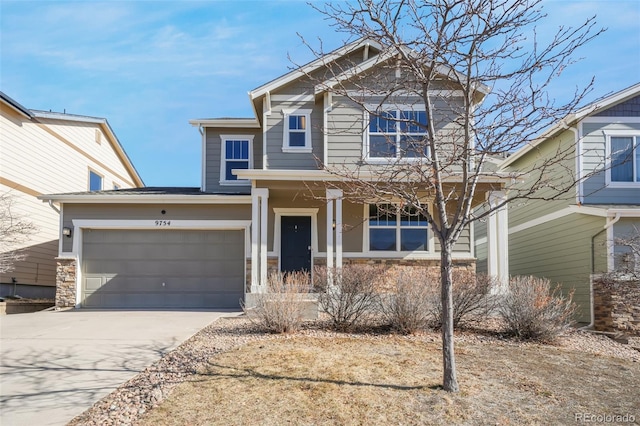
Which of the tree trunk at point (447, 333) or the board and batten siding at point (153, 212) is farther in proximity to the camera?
the board and batten siding at point (153, 212)

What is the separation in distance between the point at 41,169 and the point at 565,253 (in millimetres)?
16250

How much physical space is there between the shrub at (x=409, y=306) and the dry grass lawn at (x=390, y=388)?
0.98m

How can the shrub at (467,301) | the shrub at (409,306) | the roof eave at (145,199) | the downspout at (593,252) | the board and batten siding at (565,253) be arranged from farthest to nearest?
the roof eave at (145,199), the board and batten siding at (565,253), the downspout at (593,252), the shrub at (467,301), the shrub at (409,306)

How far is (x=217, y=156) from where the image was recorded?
15719mm

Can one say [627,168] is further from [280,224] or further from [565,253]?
[280,224]

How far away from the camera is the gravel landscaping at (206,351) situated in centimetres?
514

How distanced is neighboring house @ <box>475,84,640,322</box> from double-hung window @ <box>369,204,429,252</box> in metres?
1.79

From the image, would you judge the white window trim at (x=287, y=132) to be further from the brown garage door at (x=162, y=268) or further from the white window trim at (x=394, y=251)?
the brown garage door at (x=162, y=268)

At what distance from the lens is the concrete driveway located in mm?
5324

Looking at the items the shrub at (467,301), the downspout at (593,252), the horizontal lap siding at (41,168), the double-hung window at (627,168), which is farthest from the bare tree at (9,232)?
the double-hung window at (627,168)

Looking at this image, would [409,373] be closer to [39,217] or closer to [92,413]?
[92,413]

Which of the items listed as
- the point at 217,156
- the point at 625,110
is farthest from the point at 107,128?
the point at 625,110

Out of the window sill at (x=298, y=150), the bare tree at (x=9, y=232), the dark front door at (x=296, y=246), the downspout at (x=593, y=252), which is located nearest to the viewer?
the downspout at (x=593, y=252)

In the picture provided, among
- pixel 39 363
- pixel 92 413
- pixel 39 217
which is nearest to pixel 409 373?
pixel 92 413
